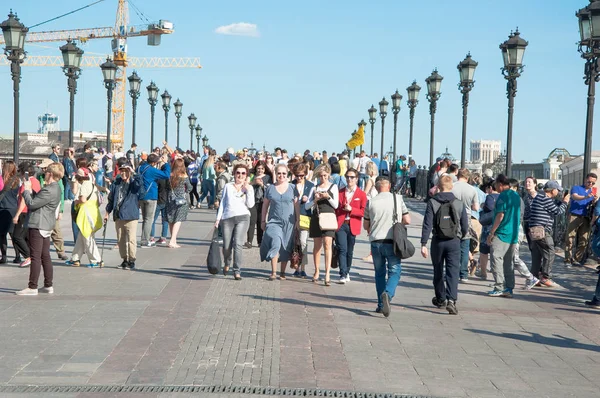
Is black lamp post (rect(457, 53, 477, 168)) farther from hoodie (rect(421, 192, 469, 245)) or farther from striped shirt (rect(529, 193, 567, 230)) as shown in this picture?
hoodie (rect(421, 192, 469, 245))

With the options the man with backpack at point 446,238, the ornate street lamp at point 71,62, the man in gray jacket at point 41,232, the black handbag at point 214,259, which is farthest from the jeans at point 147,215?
the ornate street lamp at point 71,62

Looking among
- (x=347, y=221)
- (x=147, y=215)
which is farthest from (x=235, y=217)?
(x=147, y=215)

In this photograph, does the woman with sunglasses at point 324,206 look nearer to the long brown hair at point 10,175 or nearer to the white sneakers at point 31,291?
the white sneakers at point 31,291

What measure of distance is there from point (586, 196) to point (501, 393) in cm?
1010

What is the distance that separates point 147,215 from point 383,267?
7.22 m

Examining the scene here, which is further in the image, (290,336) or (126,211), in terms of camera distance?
(126,211)

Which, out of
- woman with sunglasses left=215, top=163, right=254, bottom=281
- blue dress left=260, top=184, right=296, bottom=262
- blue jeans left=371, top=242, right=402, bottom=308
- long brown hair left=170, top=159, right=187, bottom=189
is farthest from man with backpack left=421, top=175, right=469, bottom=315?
long brown hair left=170, top=159, right=187, bottom=189

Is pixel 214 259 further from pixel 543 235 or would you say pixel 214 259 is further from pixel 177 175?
pixel 177 175

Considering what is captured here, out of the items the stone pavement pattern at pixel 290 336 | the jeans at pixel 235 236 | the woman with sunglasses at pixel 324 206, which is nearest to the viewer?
the stone pavement pattern at pixel 290 336

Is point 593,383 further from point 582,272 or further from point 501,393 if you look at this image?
point 582,272

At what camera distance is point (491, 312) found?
1109 centimetres

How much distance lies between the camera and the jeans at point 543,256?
531 inches

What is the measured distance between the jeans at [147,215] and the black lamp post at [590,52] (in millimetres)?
7800

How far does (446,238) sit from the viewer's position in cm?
1096
